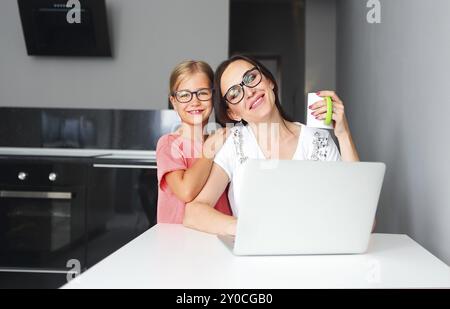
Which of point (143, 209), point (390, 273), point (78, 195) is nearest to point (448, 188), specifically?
point (390, 273)

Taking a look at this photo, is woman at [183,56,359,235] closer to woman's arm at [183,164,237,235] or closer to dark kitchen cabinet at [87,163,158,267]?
woman's arm at [183,164,237,235]

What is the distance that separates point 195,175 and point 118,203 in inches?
48.7

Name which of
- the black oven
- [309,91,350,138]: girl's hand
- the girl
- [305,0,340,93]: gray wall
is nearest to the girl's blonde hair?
the girl

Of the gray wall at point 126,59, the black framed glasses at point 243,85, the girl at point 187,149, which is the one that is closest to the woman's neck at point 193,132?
the girl at point 187,149

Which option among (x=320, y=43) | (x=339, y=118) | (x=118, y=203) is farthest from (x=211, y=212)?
(x=320, y=43)

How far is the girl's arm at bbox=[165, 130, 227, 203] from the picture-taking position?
53.9 inches

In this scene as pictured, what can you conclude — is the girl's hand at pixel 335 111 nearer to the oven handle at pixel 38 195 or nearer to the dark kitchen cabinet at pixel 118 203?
the dark kitchen cabinet at pixel 118 203

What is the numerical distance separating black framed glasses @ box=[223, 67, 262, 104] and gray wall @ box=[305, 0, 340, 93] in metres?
2.89

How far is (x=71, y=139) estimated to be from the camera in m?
3.03

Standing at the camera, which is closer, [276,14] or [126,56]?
[126,56]

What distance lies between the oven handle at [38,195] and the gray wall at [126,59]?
76 cm

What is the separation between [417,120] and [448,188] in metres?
0.36
